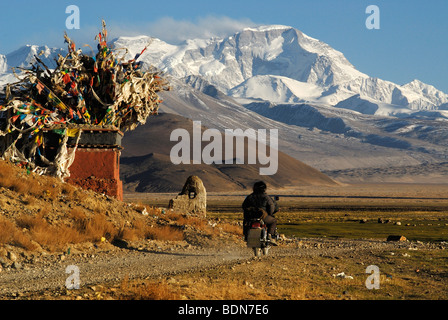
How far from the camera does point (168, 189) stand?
160 meters

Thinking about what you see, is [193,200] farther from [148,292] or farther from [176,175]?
[176,175]

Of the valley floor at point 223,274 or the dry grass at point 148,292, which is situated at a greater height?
the dry grass at point 148,292

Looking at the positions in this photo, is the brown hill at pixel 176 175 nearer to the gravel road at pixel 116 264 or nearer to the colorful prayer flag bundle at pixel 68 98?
the colorful prayer flag bundle at pixel 68 98

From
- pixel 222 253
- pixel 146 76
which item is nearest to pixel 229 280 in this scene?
pixel 222 253

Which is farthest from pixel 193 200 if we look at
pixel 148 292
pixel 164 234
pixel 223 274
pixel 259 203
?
pixel 148 292

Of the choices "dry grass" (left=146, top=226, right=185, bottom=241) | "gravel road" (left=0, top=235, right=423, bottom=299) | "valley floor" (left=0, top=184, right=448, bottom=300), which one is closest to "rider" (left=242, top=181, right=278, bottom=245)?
"valley floor" (left=0, top=184, right=448, bottom=300)

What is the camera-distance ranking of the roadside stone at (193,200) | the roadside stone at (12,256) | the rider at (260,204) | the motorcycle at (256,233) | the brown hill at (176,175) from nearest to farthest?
the roadside stone at (12,256) → the motorcycle at (256,233) → the rider at (260,204) → the roadside stone at (193,200) → the brown hill at (176,175)

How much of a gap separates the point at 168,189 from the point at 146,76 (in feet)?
420

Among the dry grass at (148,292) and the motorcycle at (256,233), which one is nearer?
the dry grass at (148,292)

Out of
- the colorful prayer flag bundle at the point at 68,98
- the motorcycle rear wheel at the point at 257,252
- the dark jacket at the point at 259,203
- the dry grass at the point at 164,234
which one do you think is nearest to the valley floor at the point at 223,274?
Answer: the motorcycle rear wheel at the point at 257,252

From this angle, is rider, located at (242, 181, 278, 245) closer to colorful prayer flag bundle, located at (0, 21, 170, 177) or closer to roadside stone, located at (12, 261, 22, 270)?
roadside stone, located at (12, 261, 22, 270)

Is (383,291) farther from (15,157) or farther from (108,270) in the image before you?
(15,157)

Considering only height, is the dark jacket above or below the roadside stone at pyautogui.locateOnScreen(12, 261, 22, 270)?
above
